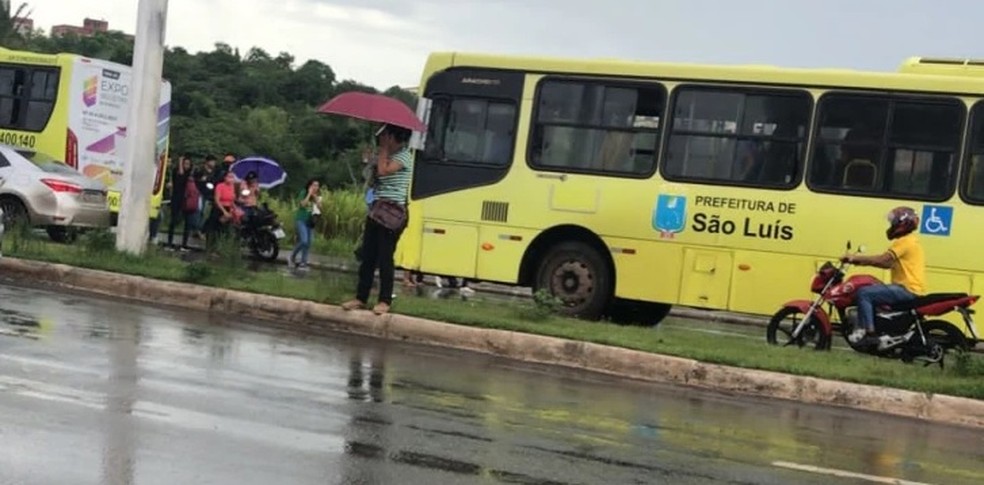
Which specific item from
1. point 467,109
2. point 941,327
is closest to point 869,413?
point 941,327

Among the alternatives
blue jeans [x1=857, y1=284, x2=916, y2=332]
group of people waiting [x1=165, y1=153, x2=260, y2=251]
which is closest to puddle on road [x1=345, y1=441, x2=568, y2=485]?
blue jeans [x1=857, y1=284, x2=916, y2=332]

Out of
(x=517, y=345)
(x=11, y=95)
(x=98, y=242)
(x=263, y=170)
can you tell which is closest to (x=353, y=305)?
(x=517, y=345)

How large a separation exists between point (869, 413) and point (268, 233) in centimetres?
1457

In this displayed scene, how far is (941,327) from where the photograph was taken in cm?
1209

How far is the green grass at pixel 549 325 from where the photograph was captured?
10.5 m

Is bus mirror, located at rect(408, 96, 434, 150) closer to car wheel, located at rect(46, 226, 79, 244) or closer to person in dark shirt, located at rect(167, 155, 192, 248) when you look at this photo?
car wheel, located at rect(46, 226, 79, 244)

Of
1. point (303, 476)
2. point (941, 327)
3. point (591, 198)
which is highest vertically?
point (591, 198)

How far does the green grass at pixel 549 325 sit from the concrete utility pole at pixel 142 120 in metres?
0.40

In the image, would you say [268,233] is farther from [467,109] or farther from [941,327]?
[941,327]

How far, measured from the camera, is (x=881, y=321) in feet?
39.4

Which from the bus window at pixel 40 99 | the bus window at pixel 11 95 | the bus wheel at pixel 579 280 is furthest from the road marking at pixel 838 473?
the bus window at pixel 11 95

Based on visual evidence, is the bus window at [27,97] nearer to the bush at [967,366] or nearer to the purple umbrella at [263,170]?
the purple umbrella at [263,170]

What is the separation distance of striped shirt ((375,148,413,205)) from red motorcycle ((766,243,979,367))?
4.10 metres

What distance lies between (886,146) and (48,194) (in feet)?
A: 40.9
